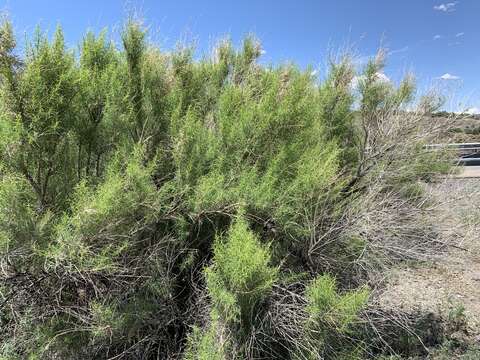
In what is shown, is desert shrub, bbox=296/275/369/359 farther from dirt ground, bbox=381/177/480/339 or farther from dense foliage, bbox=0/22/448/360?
dirt ground, bbox=381/177/480/339

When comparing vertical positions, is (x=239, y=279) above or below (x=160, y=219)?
below

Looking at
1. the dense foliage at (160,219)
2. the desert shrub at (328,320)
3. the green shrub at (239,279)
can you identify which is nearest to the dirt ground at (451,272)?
the dense foliage at (160,219)

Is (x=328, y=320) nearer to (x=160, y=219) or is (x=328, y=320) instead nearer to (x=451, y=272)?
(x=160, y=219)

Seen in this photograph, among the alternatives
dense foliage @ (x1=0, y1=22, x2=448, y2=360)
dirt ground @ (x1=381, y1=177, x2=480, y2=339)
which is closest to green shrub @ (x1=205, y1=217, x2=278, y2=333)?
dense foliage @ (x1=0, y1=22, x2=448, y2=360)

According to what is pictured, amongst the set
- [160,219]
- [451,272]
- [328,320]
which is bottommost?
Answer: [451,272]

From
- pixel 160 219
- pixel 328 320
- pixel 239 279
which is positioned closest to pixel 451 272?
pixel 328 320

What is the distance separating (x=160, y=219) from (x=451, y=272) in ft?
15.7

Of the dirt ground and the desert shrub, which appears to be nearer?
the desert shrub

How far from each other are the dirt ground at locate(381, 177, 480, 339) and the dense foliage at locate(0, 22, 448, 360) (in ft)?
2.67

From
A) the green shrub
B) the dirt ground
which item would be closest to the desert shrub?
the green shrub

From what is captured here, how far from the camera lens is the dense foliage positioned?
9.91ft

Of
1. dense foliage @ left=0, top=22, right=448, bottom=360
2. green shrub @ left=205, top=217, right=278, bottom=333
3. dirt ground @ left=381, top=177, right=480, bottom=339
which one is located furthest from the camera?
dirt ground @ left=381, top=177, right=480, bottom=339

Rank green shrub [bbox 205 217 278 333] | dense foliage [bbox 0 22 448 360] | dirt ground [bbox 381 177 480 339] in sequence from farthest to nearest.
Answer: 1. dirt ground [bbox 381 177 480 339]
2. dense foliage [bbox 0 22 448 360]
3. green shrub [bbox 205 217 278 333]

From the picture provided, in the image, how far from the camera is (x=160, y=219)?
11.4ft
